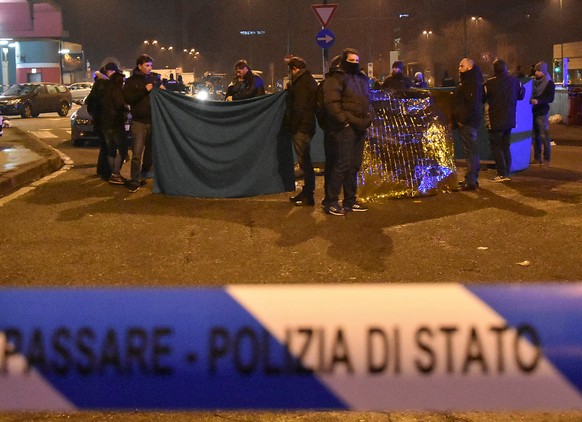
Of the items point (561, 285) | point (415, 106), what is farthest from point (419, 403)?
point (415, 106)

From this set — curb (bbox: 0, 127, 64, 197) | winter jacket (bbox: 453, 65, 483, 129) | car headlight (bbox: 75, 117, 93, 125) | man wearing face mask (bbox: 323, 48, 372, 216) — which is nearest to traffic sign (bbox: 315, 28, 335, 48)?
car headlight (bbox: 75, 117, 93, 125)

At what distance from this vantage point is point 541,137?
14.1m

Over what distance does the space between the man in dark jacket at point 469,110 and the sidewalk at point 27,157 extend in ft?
20.9

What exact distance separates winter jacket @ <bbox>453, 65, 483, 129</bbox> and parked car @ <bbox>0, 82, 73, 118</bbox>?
28600 mm

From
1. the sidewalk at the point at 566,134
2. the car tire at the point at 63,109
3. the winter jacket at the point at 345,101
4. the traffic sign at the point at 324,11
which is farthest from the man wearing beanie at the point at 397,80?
the car tire at the point at 63,109

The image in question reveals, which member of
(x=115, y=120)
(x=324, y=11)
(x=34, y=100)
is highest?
(x=324, y=11)

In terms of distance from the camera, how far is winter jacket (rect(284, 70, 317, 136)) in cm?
996

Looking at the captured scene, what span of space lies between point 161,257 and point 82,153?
1119cm

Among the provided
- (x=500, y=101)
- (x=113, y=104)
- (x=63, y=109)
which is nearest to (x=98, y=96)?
(x=113, y=104)

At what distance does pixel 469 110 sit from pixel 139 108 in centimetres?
439

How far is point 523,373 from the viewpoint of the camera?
313 cm

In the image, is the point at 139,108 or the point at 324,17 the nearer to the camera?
the point at 139,108

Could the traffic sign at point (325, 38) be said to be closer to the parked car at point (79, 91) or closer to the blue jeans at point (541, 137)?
the blue jeans at point (541, 137)

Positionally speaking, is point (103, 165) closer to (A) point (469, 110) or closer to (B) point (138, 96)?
(B) point (138, 96)
